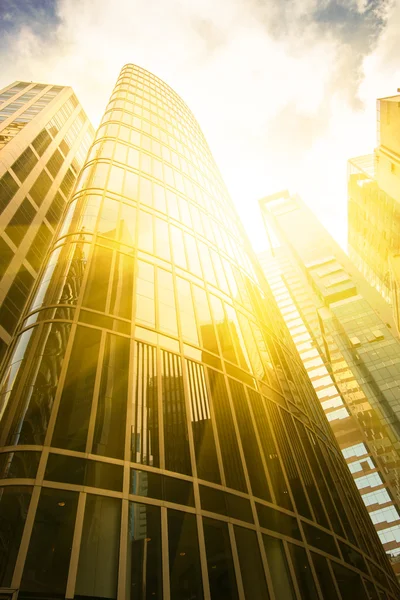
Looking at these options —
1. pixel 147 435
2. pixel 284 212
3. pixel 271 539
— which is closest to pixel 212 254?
pixel 147 435

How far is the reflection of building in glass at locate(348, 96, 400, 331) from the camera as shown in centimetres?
3325

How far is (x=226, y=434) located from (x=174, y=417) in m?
2.11

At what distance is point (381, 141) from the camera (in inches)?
1395

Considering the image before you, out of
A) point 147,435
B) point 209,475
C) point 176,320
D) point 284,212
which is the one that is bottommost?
point 209,475

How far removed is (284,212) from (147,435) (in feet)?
375

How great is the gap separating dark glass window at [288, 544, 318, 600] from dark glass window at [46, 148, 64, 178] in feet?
130

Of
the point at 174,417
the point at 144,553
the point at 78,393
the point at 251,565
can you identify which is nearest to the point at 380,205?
the point at 174,417

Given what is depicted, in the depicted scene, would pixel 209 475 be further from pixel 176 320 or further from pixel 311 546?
pixel 176 320

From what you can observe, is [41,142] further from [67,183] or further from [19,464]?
[19,464]

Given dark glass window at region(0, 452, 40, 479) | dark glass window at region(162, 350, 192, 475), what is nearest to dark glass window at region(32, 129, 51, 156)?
dark glass window at region(162, 350, 192, 475)

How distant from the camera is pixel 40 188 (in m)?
35.1

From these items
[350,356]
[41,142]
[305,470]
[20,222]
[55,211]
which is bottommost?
[305,470]

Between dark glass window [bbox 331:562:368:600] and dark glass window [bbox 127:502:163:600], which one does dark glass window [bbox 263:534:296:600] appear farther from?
dark glass window [bbox 127:502:163:600]

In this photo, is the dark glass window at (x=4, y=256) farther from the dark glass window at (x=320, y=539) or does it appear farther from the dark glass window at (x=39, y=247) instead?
the dark glass window at (x=320, y=539)
